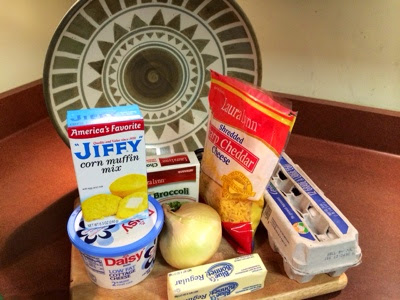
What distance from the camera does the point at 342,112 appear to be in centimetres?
86

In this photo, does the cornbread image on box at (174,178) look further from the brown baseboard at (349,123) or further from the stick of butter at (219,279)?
the brown baseboard at (349,123)

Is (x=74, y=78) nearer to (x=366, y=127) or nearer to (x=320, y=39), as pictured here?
(x=320, y=39)

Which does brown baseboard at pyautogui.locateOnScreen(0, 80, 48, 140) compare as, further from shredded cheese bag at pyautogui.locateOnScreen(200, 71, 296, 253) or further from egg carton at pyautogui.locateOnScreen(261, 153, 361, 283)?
egg carton at pyautogui.locateOnScreen(261, 153, 361, 283)

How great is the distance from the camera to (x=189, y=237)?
0.58 metres

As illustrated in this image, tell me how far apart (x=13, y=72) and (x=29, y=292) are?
513mm

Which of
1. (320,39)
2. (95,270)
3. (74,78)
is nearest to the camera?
(95,270)

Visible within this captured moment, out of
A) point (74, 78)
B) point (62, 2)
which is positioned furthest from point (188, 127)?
point (62, 2)

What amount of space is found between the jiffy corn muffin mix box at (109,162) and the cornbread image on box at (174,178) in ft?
0.24

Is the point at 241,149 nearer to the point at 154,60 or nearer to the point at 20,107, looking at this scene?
the point at 154,60

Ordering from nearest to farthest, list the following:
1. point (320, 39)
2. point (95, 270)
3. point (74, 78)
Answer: point (95, 270) → point (74, 78) → point (320, 39)

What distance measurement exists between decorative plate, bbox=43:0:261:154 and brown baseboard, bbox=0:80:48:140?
0.27 meters

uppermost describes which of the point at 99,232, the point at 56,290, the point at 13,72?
the point at 13,72

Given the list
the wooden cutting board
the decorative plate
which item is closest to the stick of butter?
the wooden cutting board

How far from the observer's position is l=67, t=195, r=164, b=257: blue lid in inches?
21.1
